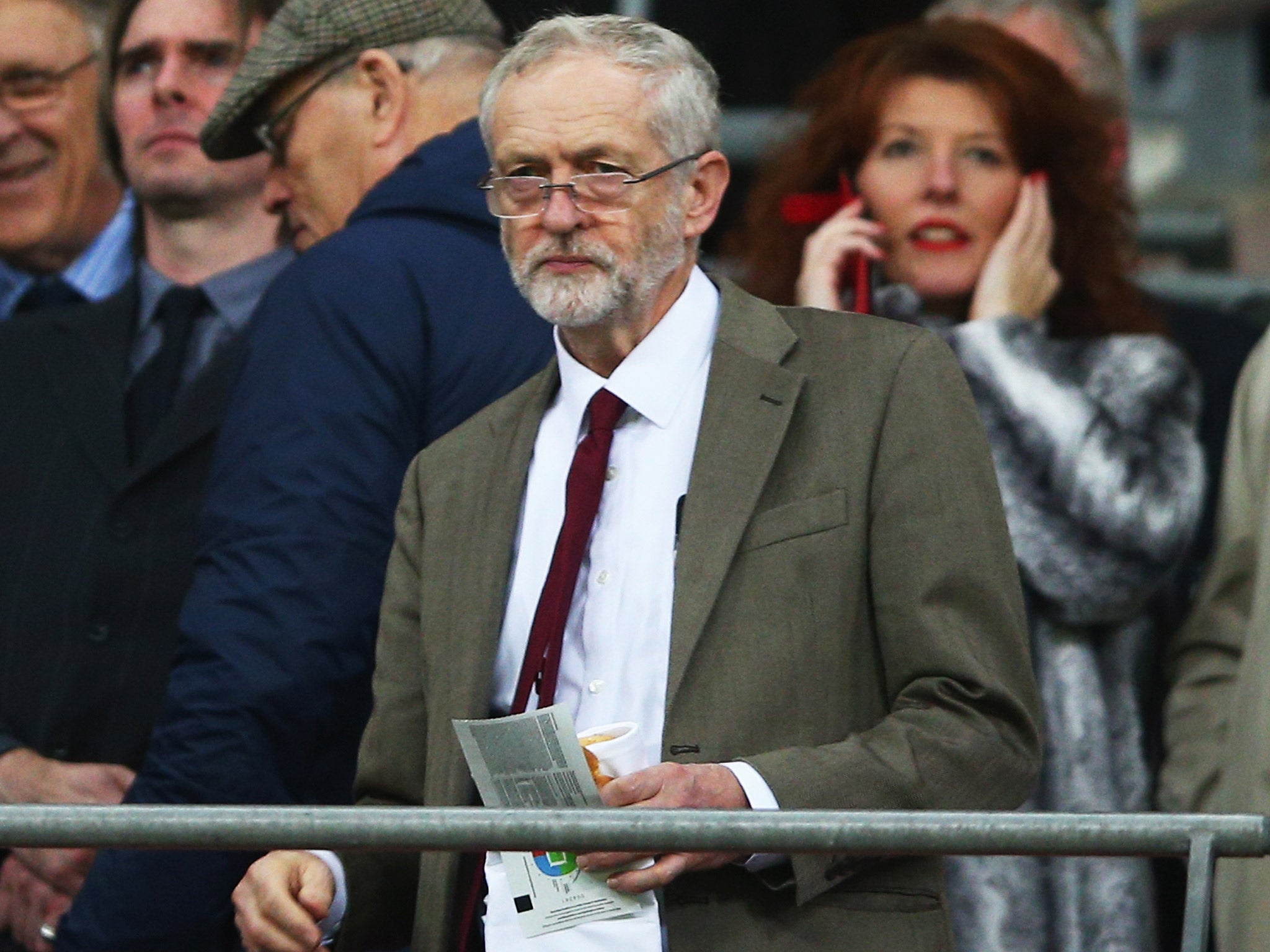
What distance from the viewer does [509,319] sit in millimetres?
3578

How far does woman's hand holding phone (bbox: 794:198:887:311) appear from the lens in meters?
4.27

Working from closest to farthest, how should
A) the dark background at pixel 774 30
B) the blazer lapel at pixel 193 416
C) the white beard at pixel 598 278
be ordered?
the white beard at pixel 598 278, the blazer lapel at pixel 193 416, the dark background at pixel 774 30

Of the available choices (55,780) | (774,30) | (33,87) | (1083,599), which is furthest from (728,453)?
(774,30)

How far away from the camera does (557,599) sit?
2939 millimetres

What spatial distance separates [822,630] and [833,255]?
1.55 metres

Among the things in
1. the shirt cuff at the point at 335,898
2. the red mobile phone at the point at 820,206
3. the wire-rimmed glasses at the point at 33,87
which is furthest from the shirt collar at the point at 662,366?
the wire-rimmed glasses at the point at 33,87

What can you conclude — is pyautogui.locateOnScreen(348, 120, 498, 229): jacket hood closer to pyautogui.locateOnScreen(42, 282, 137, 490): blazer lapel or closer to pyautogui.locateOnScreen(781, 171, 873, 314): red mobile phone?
pyautogui.locateOnScreen(42, 282, 137, 490): blazer lapel

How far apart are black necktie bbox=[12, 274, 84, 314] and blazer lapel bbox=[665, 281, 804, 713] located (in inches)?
96.5

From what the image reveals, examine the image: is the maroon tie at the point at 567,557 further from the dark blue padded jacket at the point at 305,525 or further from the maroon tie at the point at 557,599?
the dark blue padded jacket at the point at 305,525

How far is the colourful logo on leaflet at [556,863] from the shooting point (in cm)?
278

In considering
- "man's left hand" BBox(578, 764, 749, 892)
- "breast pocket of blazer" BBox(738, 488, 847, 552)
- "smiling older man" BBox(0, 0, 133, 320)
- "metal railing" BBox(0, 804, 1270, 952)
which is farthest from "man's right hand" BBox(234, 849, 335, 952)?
"smiling older man" BBox(0, 0, 133, 320)

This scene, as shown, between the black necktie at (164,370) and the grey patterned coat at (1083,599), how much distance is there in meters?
1.41

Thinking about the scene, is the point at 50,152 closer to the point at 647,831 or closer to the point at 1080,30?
the point at 1080,30

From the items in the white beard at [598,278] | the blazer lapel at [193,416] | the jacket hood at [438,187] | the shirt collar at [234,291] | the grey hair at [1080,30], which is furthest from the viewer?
the grey hair at [1080,30]
